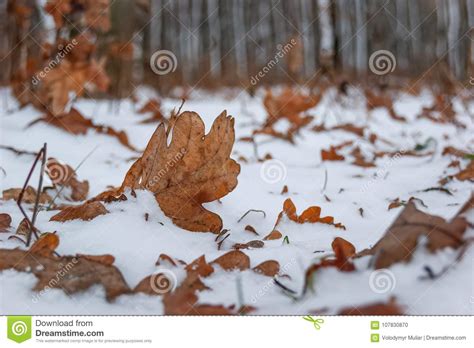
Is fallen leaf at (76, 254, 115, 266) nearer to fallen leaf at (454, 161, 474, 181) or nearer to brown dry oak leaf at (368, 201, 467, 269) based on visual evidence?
brown dry oak leaf at (368, 201, 467, 269)

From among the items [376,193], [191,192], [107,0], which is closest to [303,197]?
[376,193]

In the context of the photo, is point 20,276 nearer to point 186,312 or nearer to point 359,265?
point 186,312

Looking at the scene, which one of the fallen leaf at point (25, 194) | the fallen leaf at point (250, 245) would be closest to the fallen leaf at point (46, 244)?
the fallen leaf at point (250, 245)

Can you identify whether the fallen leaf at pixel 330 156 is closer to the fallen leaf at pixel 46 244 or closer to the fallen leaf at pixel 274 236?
the fallen leaf at pixel 274 236

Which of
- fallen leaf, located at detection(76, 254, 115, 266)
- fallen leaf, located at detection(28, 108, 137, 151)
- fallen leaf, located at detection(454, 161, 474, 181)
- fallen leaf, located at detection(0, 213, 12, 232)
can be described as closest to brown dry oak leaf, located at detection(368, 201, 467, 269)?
fallen leaf, located at detection(76, 254, 115, 266)

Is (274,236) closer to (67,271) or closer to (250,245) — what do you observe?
(250,245)

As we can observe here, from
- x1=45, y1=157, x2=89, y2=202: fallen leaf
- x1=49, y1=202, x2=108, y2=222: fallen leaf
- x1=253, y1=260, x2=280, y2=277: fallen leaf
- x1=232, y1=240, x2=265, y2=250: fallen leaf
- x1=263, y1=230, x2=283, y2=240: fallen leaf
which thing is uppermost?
x1=45, y1=157, x2=89, y2=202: fallen leaf

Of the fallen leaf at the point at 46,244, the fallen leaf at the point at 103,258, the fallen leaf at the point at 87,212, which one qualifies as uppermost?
the fallen leaf at the point at 87,212
